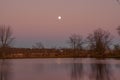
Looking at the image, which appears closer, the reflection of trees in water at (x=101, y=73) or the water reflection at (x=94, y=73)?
the water reflection at (x=94, y=73)

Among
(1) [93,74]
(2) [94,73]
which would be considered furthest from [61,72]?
(1) [93,74]

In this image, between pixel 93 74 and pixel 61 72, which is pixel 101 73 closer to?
pixel 93 74

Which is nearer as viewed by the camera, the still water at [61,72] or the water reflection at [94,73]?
the water reflection at [94,73]

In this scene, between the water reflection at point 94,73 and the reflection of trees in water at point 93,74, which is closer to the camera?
the water reflection at point 94,73

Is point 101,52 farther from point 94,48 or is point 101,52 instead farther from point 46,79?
point 46,79

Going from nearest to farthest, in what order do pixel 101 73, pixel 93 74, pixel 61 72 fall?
pixel 93 74
pixel 101 73
pixel 61 72

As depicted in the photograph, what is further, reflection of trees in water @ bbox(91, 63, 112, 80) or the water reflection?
reflection of trees in water @ bbox(91, 63, 112, 80)

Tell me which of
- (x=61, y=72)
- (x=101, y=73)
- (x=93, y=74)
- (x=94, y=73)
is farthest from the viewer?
(x=61, y=72)

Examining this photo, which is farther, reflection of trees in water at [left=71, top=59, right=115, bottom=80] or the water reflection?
reflection of trees in water at [left=71, top=59, right=115, bottom=80]

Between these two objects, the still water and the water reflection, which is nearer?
the water reflection

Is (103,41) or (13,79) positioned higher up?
(103,41)

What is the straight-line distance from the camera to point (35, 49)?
109 meters

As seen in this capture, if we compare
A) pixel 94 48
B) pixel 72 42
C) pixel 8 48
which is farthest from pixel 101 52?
pixel 8 48

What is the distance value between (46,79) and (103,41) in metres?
73.7
